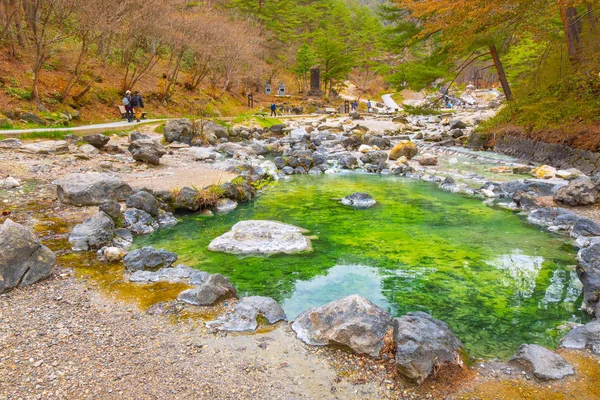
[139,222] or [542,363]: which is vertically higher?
[542,363]

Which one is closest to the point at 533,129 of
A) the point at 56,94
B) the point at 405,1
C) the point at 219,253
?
the point at 405,1

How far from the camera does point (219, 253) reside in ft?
22.1

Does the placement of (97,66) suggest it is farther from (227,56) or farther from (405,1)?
(405,1)

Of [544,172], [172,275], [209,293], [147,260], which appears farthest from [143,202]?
[544,172]

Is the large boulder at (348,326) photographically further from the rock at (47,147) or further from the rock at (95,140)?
the rock at (95,140)

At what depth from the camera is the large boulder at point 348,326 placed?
3.84 m

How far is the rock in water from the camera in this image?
684cm

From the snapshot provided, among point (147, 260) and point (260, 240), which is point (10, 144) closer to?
point (147, 260)

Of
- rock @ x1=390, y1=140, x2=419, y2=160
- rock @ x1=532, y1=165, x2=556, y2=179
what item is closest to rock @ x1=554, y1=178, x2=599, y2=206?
rock @ x1=532, y1=165, x2=556, y2=179

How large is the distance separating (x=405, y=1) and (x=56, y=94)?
16.6 m

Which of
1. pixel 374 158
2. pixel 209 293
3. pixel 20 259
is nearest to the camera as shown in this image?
pixel 209 293

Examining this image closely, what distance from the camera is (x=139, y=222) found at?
7.78 metres

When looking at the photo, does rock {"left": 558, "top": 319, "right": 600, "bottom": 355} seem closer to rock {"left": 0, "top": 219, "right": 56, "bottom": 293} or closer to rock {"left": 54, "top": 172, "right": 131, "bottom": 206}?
rock {"left": 0, "top": 219, "right": 56, "bottom": 293}

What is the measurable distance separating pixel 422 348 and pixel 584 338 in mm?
1858
